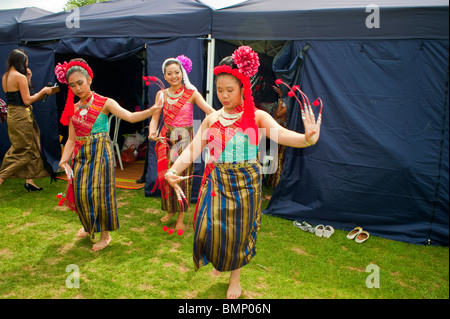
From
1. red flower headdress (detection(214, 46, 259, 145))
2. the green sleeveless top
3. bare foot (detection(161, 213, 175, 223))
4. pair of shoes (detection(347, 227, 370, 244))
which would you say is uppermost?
red flower headdress (detection(214, 46, 259, 145))

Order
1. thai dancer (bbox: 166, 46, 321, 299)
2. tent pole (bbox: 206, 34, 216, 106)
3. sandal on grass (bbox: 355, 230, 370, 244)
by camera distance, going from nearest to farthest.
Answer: thai dancer (bbox: 166, 46, 321, 299)
sandal on grass (bbox: 355, 230, 370, 244)
tent pole (bbox: 206, 34, 216, 106)

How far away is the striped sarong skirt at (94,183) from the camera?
3.46 meters

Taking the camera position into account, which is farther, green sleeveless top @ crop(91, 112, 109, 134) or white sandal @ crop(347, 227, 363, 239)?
white sandal @ crop(347, 227, 363, 239)

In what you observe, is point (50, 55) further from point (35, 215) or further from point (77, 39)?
point (35, 215)

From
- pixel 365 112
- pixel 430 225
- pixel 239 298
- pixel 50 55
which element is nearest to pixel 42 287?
pixel 239 298

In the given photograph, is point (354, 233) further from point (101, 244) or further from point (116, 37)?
point (116, 37)

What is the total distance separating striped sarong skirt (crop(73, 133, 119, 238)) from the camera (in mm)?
3459

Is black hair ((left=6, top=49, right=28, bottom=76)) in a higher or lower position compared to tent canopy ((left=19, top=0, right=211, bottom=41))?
lower

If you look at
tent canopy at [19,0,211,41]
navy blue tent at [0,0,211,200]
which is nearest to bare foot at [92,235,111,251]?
navy blue tent at [0,0,211,200]

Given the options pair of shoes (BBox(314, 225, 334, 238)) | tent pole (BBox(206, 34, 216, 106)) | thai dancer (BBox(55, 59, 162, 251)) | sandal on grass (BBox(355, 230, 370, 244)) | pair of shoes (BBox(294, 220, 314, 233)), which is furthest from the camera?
tent pole (BBox(206, 34, 216, 106))

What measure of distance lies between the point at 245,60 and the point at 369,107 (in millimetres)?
2443

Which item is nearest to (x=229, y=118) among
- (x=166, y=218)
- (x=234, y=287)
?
(x=234, y=287)

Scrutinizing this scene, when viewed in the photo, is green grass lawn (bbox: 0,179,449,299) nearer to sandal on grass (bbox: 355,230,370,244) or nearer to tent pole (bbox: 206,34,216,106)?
sandal on grass (bbox: 355,230,370,244)

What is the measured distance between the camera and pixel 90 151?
3.46 meters
